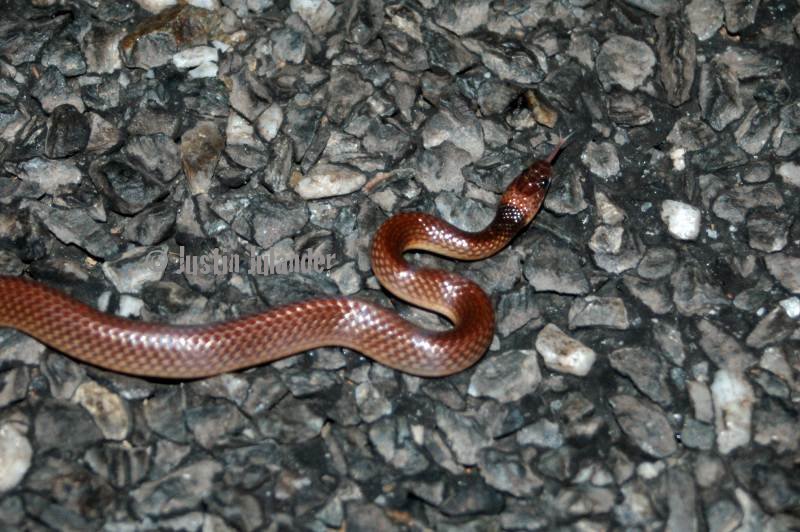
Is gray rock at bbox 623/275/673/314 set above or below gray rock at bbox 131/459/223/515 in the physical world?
above

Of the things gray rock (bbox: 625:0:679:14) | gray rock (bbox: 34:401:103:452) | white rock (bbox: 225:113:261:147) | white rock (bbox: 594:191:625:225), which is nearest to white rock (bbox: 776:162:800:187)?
white rock (bbox: 594:191:625:225)

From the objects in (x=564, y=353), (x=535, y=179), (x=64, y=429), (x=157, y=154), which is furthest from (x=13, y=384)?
(x=535, y=179)

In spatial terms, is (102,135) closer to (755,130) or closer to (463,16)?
(463,16)

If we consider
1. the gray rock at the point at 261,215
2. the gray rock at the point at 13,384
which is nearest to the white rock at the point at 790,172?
the gray rock at the point at 261,215

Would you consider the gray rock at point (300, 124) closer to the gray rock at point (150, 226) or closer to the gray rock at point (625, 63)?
the gray rock at point (150, 226)

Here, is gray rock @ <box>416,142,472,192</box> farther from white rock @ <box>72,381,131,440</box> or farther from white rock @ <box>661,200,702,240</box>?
white rock @ <box>72,381,131,440</box>

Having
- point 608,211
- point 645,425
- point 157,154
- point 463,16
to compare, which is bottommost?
point 645,425
